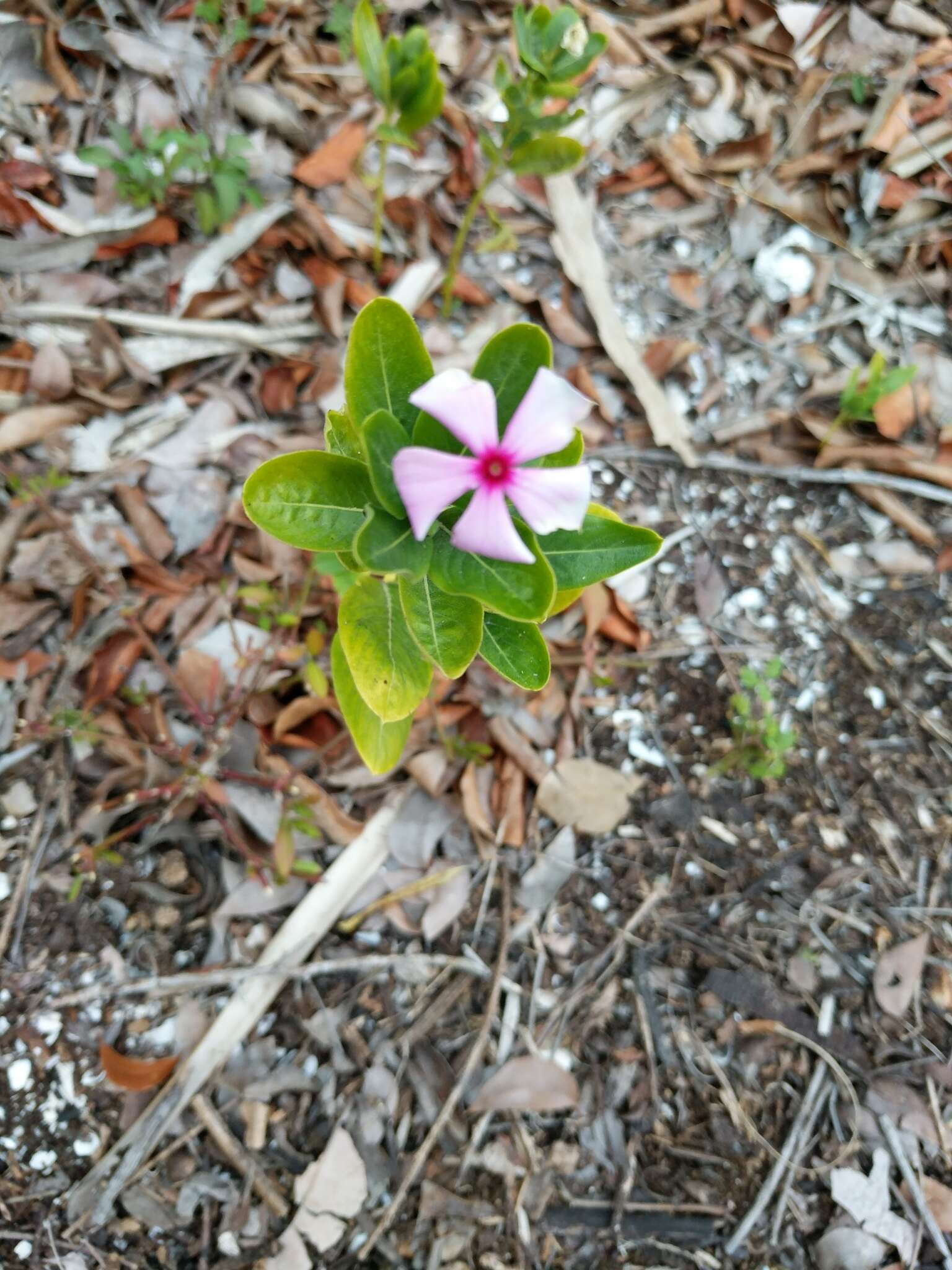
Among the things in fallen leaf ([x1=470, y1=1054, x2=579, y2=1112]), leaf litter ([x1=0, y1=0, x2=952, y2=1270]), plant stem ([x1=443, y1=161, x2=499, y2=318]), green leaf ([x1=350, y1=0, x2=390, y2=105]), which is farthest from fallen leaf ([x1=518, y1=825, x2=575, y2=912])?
Answer: green leaf ([x1=350, y1=0, x2=390, y2=105])

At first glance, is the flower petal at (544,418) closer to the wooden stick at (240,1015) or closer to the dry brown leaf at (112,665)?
the wooden stick at (240,1015)

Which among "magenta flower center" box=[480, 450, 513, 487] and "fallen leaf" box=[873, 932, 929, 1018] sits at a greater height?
"magenta flower center" box=[480, 450, 513, 487]

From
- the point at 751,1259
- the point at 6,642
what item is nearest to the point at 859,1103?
the point at 751,1259

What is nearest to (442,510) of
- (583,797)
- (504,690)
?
(504,690)

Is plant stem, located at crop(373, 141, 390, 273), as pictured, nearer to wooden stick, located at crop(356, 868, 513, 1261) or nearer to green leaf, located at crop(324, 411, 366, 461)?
green leaf, located at crop(324, 411, 366, 461)

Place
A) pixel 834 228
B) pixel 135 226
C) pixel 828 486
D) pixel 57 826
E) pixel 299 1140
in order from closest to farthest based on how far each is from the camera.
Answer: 1. pixel 299 1140
2. pixel 57 826
3. pixel 135 226
4. pixel 828 486
5. pixel 834 228

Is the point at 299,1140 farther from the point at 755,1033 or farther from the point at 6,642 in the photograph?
the point at 6,642

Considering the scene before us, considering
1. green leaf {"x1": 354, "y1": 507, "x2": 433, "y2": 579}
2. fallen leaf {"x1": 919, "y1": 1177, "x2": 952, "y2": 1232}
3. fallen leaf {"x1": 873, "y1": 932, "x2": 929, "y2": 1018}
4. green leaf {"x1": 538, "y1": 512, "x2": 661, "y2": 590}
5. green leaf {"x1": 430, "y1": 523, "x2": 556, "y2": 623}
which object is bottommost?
fallen leaf {"x1": 919, "y1": 1177, "x2": 952, "y2": 1232}
